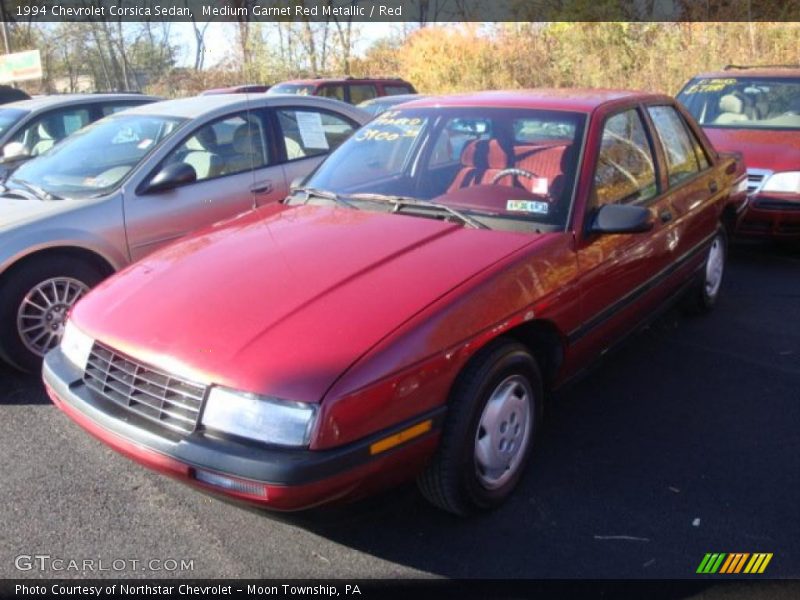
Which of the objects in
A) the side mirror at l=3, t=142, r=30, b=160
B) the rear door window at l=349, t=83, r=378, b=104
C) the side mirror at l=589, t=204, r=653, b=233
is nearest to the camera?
the side mirror at l=589, t=204, r=653, b=233

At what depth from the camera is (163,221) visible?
4668mm

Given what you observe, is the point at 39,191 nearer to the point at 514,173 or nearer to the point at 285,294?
the point at 285,294

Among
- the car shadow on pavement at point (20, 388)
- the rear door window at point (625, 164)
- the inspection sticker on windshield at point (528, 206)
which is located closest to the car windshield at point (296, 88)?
the car shadow on pavement at point (20, 388)

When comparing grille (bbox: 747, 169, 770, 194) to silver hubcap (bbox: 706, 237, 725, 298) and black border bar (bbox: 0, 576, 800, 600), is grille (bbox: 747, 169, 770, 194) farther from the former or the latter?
black border bar (bbox: 0, 576, 800, 600)

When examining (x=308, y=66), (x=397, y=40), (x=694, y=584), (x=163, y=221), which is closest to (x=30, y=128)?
(x=163, y=221)

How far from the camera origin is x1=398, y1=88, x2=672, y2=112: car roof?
12.0ft

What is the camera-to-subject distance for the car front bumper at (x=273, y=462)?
220 cm

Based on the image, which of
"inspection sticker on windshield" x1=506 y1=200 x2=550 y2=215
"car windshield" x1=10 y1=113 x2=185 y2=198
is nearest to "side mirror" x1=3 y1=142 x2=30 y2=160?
"car windshield" x1=10 y1=113 x2=185 y2=198

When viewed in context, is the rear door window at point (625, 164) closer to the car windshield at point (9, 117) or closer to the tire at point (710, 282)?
the tire at point (710, 282)

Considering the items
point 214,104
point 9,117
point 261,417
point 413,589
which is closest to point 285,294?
point 261,417

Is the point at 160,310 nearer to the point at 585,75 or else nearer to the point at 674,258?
the point at 674,258

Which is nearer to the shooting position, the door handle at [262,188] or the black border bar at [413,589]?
the black border bar at [413,589]

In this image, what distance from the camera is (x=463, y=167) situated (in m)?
3.65

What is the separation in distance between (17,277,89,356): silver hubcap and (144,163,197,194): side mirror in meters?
0.79
